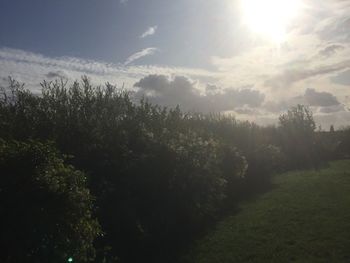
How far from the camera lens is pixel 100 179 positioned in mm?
22250

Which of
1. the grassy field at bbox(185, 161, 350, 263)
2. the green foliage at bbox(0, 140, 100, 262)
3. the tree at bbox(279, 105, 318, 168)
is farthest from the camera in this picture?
the tree at bbox(279, 105, 318, 168)

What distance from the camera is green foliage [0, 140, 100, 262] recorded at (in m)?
13.1

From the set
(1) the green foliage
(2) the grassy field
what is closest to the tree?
(2) the grassy field

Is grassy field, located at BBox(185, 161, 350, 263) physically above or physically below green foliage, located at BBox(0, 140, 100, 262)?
below

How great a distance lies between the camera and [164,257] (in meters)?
23.1

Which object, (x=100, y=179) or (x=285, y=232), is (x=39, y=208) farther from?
(x=285, y=232)

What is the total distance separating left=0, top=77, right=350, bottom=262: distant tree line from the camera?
1346 cm

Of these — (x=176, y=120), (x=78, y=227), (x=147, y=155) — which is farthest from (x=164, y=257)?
(x=176, y=120)

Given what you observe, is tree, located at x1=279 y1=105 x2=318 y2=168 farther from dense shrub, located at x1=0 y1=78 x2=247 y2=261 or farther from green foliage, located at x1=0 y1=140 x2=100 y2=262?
green foliage, located at x1=0 y1=140 x2=100 y2=262

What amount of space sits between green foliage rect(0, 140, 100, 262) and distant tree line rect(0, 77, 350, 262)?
0.09 ft

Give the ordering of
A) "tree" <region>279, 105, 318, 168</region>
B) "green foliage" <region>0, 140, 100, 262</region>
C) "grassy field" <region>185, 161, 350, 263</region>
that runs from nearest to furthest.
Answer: "green foliage" <region>0, 140, 100, 262</region>
"grassy field" <region>185, 161, 350, 263</region>
"tree" <region>279, 105, 318, 168</region>

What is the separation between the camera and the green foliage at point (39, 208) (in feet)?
43.1

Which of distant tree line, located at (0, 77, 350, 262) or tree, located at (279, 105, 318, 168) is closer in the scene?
distant tree line, located at (0, 77, 350, 262)

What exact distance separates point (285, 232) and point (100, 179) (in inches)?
404
